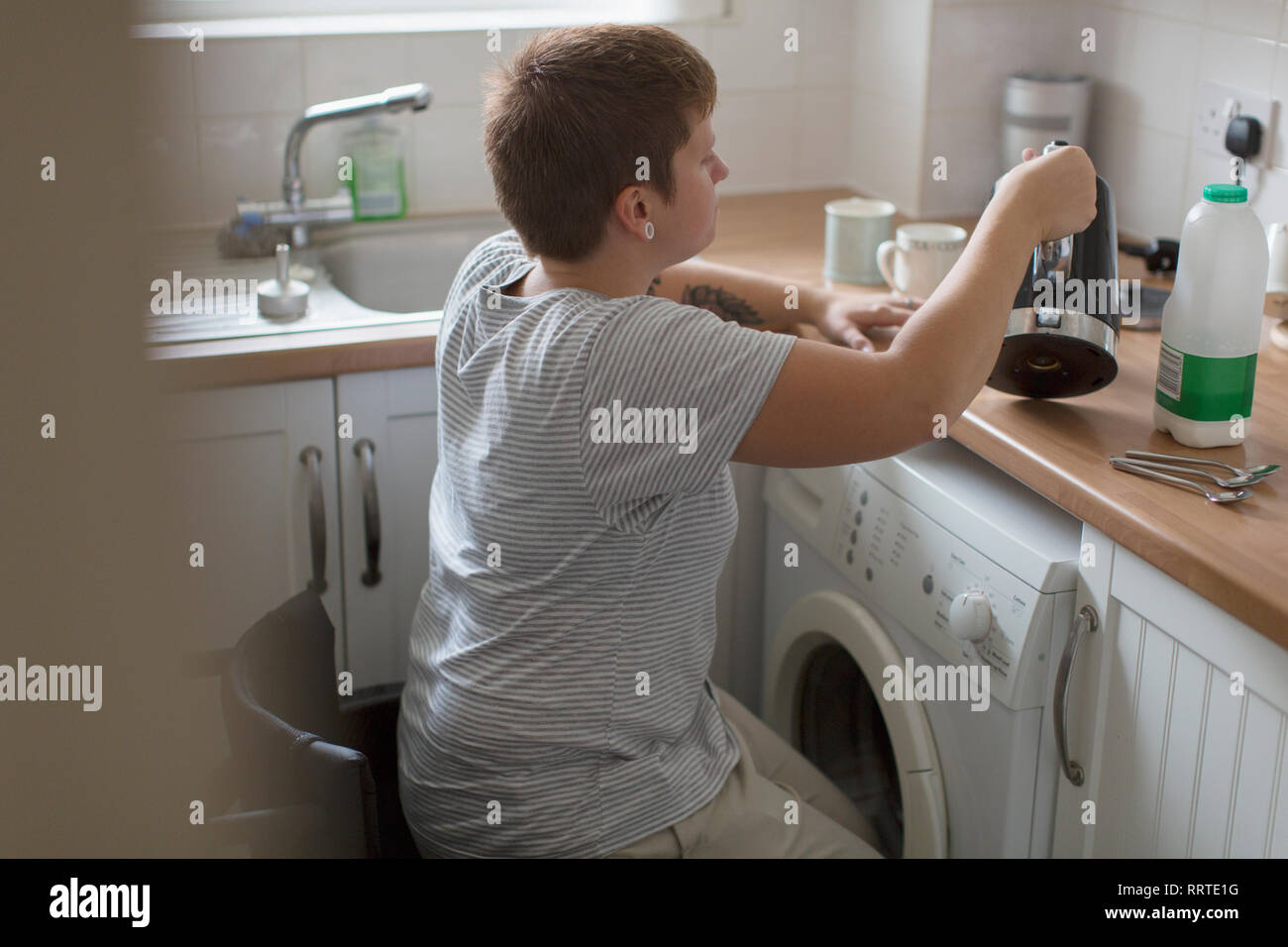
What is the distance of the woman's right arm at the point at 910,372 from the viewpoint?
1.00 m

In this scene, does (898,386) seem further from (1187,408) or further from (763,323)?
(763,323)

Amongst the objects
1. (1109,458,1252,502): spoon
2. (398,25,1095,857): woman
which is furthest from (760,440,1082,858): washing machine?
(398,25,1095,857): woman

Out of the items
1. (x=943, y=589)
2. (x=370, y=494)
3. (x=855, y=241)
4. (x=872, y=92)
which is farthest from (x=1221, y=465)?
(x=872, y=92)

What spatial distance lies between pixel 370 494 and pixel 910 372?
86 centimetres

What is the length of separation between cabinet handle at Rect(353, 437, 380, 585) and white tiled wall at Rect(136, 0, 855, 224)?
0.51 meters

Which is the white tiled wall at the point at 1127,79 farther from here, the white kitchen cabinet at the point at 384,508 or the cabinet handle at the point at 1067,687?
the white kitchen cabinet at the point at 384,508

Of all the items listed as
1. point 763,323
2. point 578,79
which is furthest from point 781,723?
point 578,79

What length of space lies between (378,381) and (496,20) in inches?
33.6

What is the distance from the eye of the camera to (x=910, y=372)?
103cm

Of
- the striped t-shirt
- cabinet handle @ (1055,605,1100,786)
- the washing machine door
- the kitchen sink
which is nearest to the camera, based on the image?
the striped t-shirt

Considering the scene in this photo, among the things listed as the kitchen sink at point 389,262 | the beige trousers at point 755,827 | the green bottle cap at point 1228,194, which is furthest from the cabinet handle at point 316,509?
the green bottle cap at point 1228,194

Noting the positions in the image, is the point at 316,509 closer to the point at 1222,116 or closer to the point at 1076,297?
the point at 1076,297

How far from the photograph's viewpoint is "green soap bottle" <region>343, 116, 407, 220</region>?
211 cm

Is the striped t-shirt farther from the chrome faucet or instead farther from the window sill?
the window sill
